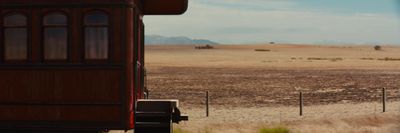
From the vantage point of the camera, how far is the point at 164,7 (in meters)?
11.1

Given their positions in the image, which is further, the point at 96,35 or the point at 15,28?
the point at 15,28

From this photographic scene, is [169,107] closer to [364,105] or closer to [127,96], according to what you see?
[127,96]

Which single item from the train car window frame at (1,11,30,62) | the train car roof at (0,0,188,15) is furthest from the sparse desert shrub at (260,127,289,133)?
the train car window frame at (1,11,30,62)

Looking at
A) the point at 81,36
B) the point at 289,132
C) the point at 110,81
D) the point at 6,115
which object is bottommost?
the point at 289,132

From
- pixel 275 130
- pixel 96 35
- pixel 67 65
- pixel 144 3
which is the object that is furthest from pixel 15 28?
pixel 275 130

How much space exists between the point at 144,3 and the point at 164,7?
2.05 ft

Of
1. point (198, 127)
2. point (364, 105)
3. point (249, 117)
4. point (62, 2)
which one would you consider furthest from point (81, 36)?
point (364, 105)

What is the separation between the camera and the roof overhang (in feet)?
36.1

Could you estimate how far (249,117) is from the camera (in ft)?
62.8

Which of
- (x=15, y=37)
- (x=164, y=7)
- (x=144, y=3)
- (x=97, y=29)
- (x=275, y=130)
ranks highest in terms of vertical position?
(x=144, y=3)

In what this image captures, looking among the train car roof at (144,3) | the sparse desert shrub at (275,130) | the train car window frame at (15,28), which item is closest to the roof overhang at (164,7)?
the train car roof at (144,3)

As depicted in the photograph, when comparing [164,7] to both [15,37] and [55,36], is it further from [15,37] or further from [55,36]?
[15,37]

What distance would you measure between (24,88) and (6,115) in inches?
24.0

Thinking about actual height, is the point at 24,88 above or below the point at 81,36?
below
